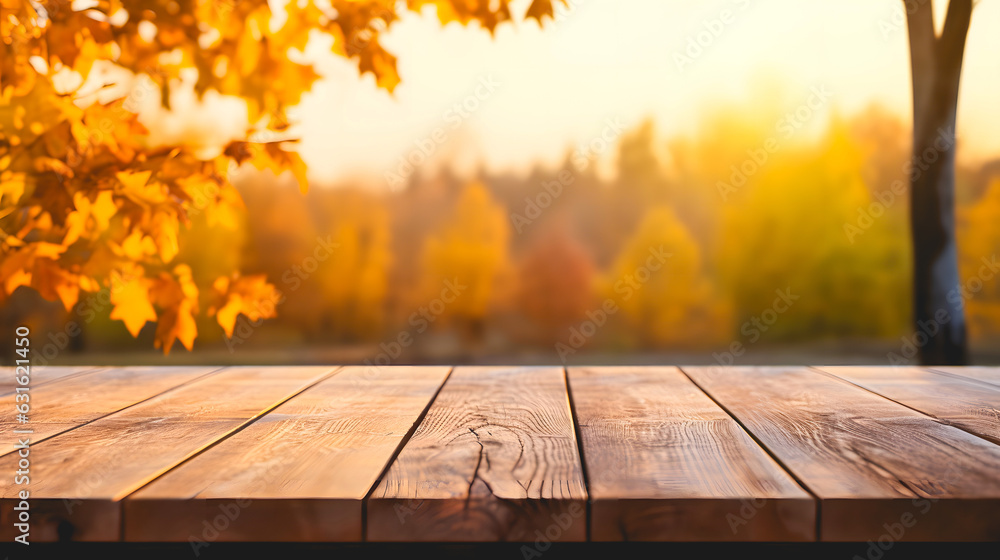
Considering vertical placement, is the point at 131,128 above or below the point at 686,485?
above

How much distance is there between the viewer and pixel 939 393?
1.18 m

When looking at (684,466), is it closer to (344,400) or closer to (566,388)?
(566,388)

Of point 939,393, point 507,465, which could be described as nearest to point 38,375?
point 507,465

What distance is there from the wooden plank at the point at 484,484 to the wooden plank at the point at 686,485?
0.03 metres

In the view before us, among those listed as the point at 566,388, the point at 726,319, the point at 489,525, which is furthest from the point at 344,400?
the point at 726,319

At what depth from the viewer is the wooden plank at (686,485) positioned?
2.22 ft

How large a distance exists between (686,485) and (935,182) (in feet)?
7.22

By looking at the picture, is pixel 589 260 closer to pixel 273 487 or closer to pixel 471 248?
pixel 471 248

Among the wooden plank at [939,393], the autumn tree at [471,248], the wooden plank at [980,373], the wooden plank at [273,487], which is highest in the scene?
the autumn tree at [471,248]

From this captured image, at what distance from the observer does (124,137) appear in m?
1.04

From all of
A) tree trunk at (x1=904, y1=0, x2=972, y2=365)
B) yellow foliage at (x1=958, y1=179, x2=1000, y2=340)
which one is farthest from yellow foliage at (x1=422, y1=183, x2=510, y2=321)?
tree trunk at (x1=904, y1=0, x2=972, y2=365)

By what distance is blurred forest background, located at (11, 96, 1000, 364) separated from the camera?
221 inches

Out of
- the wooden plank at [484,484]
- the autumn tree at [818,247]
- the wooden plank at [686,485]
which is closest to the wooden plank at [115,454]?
the wooden plank at [484,484]

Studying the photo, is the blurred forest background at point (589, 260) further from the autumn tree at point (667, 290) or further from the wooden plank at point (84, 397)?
the wooden plank at point (84, 397)
